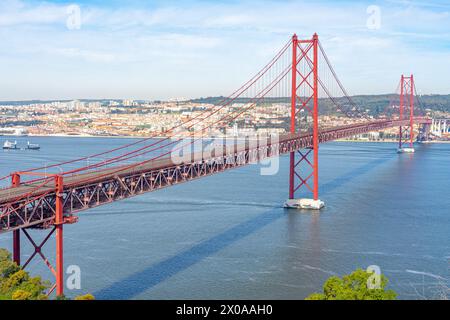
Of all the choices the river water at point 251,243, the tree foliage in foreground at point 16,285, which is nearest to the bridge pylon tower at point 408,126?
the river water at point 251,243

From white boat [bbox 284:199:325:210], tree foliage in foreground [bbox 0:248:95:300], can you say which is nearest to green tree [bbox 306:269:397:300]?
tree foliage in foreground [bbox 0:248:95:300]

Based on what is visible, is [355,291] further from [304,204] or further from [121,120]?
[121,120]

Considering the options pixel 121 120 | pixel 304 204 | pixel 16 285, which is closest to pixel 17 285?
pixel 16 285

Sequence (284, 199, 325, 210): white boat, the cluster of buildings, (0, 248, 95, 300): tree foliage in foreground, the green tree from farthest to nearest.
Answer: the cluster of buildings < (284, 199, 325, 210): white boat < the green tree < (0, 248, 95, 300): tree foliage in foreground

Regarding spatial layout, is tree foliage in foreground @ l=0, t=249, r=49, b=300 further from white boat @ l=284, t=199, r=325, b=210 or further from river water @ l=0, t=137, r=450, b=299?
white boat @ l=284, t=199, r=325, b=210

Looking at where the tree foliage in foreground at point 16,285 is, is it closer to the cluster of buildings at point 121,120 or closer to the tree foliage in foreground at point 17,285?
the tree foliage in foreground at point 17,285

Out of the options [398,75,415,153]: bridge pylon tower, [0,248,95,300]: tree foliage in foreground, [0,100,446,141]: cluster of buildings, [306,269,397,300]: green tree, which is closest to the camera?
[0,248,95,300]: tree foliage in foreground

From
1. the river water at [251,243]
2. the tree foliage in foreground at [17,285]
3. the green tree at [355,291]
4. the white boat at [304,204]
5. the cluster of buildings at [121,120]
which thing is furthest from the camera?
the cluster of buildings at [121,120]
